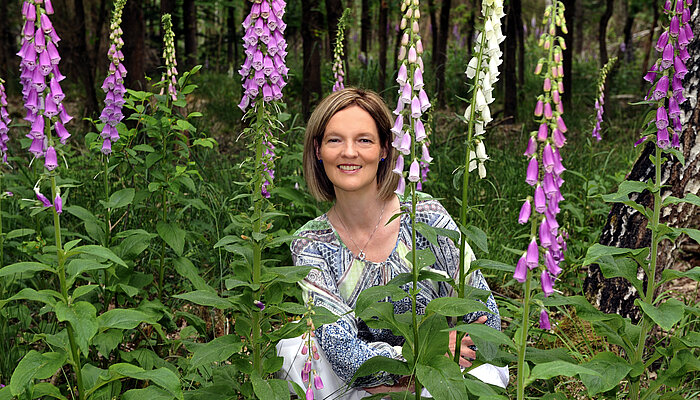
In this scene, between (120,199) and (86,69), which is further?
(86,69)

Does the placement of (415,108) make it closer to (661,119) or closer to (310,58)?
(661,119)

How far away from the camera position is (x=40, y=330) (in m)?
3.42

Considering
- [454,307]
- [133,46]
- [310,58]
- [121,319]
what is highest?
[133,46]

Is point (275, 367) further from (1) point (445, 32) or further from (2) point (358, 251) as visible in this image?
(1) point (445, 32)

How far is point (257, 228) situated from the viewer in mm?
2500

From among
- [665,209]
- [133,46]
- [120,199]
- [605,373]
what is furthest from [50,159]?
[133,46]

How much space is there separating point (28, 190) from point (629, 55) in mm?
13745

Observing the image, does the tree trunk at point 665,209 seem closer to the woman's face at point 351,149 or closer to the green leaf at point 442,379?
the woman's face at point 351,149

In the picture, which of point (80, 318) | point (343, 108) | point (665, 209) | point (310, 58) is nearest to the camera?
point (80, 318)

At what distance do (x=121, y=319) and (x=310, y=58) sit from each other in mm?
4837

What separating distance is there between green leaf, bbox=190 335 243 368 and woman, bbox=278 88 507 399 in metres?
0.53

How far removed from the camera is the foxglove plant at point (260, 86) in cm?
247

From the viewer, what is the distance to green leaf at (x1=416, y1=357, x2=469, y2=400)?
2.16 meters

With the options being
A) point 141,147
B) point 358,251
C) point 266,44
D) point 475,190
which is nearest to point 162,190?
point 141,147
